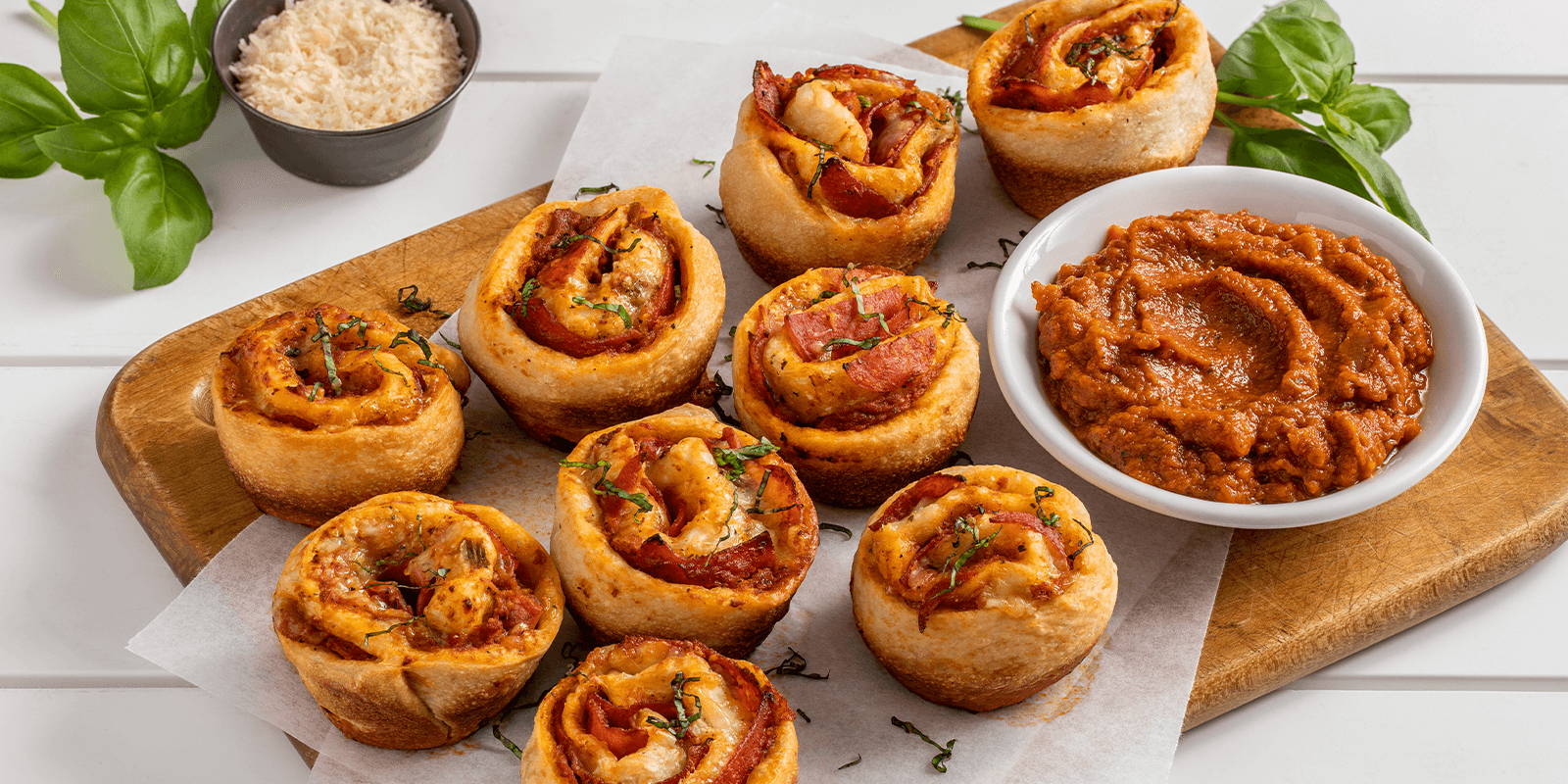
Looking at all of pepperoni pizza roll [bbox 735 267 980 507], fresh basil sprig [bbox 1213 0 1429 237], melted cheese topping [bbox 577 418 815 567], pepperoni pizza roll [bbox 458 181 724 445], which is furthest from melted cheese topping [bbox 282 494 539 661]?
fresh basil sprig [bbox 1213 0 1429 237]

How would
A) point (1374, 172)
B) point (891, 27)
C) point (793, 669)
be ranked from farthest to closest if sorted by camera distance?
point (891, 27) → point (1374, 172) → point (793, 669)

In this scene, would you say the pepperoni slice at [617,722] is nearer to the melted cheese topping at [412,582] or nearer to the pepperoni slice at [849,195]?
the melted cheese topping at [412,582]

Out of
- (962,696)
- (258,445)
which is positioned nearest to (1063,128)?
(962,696)

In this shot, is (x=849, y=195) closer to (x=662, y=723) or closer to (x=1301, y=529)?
(x=1301, y=529)

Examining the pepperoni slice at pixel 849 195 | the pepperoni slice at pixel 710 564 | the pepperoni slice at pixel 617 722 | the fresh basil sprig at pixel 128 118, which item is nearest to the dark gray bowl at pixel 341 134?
the fresh basil sprig at pixel 128 118

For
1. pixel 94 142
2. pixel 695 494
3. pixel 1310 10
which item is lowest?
pixel 94 142

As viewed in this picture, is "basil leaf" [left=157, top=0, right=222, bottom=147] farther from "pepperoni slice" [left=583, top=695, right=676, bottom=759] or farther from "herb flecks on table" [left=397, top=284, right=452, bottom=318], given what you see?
"pepperoni slice" [left=583, top=695, right=676, bottom=759]

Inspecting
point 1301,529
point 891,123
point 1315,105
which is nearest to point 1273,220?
point 1315,105
